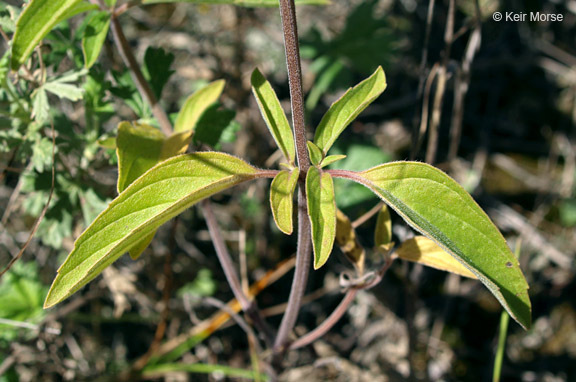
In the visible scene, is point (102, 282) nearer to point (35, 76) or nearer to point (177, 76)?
point (35, 76)

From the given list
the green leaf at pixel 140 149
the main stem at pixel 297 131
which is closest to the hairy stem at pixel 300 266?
the main stem at pixel 297 131

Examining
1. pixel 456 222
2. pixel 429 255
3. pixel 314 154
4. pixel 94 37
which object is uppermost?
pixel 94 37

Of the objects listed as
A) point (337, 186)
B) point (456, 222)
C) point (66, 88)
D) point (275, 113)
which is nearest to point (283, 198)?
point (275, 113)

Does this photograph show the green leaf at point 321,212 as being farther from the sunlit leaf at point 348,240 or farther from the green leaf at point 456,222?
the sunlit leaf at point 348,240

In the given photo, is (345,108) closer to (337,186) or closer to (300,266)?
(300,266)

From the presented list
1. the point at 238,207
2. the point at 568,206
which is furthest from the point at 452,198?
the point at 568,206
